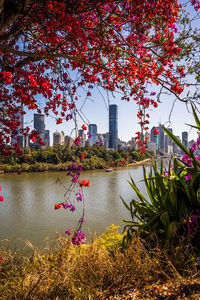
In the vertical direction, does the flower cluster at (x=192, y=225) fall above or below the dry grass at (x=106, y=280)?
above

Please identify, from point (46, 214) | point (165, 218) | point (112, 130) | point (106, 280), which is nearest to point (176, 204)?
point (165, 218)

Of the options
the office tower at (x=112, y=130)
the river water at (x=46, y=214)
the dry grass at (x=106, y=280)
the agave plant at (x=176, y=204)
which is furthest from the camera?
the river water at (x=46, y=214)

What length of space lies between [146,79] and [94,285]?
196cm

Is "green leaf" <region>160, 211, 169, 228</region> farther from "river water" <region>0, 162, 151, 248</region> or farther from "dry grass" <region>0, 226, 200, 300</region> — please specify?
"river water" <region>0, 162, 151, 248</region>

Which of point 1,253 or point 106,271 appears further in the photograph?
point 1,253

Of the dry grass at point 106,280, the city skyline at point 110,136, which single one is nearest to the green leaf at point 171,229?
the dry grass at point 106,280

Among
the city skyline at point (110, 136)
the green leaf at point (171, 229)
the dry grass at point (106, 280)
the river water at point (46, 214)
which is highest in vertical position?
the city skyline at point (110, 136)

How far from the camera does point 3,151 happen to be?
2426 millimetres

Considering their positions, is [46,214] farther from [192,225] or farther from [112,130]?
[192,225]

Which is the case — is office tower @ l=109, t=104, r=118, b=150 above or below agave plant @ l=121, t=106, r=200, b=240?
above

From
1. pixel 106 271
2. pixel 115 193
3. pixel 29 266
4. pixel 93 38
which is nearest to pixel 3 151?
pixel 29 266

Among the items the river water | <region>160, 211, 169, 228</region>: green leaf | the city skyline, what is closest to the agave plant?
<region>160, 211, 169, 228</region>: green leaf

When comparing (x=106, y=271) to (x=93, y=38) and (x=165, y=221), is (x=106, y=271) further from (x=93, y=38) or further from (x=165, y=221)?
(x=93, y=38)

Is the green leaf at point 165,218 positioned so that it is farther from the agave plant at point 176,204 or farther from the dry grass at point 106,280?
the dry grass at point 106,280
